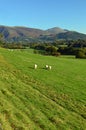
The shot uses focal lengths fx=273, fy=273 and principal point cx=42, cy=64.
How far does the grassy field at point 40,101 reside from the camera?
21516 mm

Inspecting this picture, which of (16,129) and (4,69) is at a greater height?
(4,69)

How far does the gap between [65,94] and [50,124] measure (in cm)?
846

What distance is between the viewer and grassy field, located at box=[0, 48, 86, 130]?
2152 cm

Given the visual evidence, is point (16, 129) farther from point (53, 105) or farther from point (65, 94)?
point (65, 94)

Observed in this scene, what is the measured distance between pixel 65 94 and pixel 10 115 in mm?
9650

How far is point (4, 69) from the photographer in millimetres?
38219

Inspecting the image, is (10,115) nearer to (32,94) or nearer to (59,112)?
(59,112)

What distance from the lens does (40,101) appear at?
2638 centimetres

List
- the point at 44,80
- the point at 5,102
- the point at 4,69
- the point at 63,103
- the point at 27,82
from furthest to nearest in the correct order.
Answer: the point at 4,69 < the point at 44,80 < the point at 27,82 < the point at 63,103 < the point at 5,102

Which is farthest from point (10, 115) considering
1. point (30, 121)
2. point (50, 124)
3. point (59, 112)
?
point (59, 112)

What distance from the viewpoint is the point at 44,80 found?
35.4 m

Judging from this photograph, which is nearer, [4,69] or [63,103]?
[63,103]

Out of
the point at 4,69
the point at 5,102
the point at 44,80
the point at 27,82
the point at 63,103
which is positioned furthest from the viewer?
the point at 4,69

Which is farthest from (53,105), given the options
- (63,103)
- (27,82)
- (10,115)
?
(27,82)
